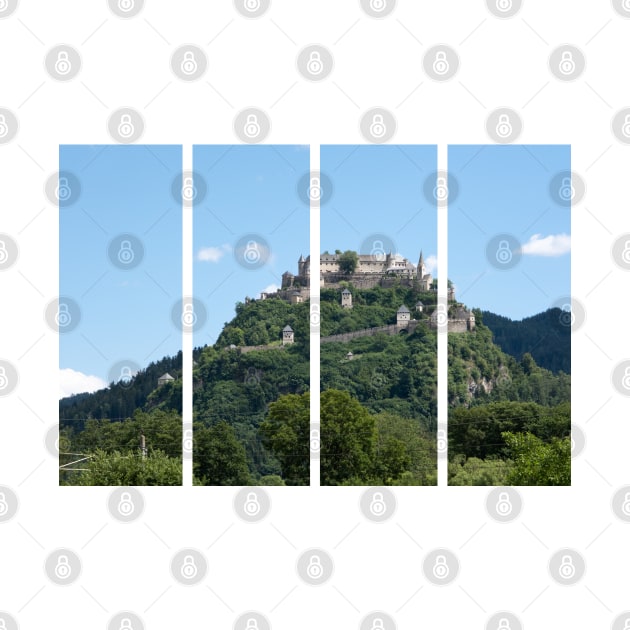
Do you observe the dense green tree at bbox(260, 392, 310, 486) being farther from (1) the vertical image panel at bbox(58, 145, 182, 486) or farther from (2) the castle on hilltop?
(2) the castle on hilltop

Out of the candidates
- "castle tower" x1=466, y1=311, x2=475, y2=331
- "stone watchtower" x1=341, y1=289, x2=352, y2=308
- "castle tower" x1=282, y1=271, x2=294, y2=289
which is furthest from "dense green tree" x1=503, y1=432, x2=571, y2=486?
"castle tower" x1=282, y1=271, x2=294, y2=289

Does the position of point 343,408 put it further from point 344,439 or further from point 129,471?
point 129,471

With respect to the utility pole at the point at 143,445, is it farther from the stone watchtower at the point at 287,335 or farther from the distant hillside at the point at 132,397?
the stone watchtower at the point at 287,335

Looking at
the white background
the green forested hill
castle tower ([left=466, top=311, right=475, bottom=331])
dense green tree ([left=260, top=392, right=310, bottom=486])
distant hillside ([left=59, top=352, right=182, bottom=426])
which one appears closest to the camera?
the white background

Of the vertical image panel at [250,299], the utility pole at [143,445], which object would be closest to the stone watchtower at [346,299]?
the vertical image panel at [250,299]

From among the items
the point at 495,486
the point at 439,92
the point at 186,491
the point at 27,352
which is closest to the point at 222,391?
the point at 186,491

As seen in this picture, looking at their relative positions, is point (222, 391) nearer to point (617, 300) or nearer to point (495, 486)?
point (495, 486)

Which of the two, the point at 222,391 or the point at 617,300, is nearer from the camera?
the point at 617,300
